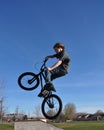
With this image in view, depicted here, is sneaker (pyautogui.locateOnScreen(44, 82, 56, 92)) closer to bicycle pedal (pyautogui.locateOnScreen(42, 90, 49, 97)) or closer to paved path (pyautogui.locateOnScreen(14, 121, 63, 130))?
bicycle pedal (pyautogui.locateOnScreen(42, 90, 49, 97))

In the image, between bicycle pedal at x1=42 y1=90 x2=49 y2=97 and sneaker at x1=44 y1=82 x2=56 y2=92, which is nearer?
sneaker at x1=44 y1=82 x2=56 y2=92

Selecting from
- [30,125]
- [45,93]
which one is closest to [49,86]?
[45,93]

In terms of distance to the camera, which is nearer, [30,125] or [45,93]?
[45,93]

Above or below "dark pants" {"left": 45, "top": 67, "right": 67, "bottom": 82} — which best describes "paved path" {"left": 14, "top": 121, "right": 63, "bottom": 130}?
below

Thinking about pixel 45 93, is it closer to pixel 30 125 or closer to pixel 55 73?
pixel 55 73

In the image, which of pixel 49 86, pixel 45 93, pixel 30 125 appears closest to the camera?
pixel 49 86

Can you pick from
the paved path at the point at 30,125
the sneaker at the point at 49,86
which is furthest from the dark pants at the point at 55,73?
the paved path at the point at 30,125

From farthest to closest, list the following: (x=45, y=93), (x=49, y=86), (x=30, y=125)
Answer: (x=30, y=125), (x=45, y=93), (x=49, y=86)

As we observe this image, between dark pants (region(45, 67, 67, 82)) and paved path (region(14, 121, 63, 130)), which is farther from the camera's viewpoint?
paved path (region(14, 121, 63, 130))

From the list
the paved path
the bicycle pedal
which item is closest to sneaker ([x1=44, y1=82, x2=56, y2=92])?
the bicycle pedal

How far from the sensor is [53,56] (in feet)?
41.4

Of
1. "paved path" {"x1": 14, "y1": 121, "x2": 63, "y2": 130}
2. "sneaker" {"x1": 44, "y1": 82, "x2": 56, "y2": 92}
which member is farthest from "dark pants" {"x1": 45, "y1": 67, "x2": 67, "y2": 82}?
"paved path" {"x1": 14, "y1": 121, "x2": 63, "y2": 130}

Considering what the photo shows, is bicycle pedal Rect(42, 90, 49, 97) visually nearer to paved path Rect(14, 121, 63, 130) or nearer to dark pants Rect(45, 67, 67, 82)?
dark pants Rect(45, 67, 67, 82)

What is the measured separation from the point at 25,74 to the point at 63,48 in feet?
7.86
